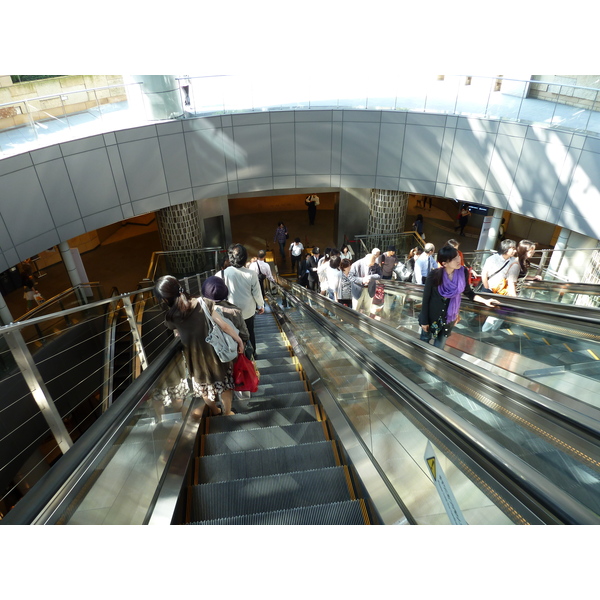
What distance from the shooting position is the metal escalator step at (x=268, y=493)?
2.75 meters

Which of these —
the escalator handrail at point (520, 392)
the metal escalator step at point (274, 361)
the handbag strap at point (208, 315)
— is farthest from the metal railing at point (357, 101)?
the escalator handrail at point (520, 392)

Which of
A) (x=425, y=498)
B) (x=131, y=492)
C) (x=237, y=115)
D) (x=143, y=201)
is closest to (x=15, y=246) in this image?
(x=143, y=201)

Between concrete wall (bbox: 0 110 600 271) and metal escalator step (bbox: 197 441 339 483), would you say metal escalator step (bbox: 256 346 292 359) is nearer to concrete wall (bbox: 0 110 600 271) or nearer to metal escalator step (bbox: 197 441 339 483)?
metal escalator step (bbox: 197 441 339 483)

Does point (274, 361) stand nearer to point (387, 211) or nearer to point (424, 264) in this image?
point (424, 264)

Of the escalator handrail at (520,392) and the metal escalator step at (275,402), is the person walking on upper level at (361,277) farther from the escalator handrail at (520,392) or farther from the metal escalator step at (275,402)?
the escalator handrail at (520,392)

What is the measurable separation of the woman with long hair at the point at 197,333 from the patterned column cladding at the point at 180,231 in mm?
10336

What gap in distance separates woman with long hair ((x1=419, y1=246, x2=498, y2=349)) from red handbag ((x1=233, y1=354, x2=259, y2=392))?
1.80m

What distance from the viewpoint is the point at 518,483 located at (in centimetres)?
121

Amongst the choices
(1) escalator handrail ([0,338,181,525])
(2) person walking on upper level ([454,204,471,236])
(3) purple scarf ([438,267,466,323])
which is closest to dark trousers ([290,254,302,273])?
(2) person walking on upper level ([454,204,471,236])

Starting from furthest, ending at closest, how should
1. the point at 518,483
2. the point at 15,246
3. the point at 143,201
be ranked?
the point at 143,201 → the point at 15,246 → the point at 518,483
